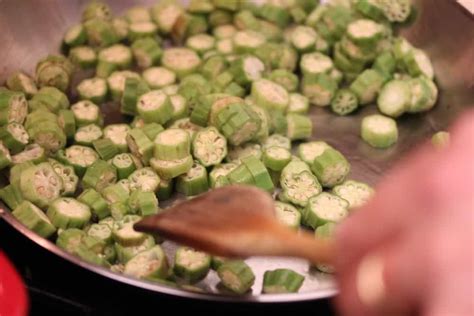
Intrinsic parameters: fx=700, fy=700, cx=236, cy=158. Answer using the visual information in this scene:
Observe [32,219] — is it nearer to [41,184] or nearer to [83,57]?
[41,184]

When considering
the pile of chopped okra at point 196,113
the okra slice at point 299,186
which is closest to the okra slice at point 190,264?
the pile of chopped okra at point 196,113

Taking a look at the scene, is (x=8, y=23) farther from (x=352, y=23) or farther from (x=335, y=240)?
(x=335, y=240)

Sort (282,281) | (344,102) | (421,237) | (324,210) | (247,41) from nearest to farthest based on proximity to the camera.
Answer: (421,237), (282,281), (324,210), (344,102), (247,41)

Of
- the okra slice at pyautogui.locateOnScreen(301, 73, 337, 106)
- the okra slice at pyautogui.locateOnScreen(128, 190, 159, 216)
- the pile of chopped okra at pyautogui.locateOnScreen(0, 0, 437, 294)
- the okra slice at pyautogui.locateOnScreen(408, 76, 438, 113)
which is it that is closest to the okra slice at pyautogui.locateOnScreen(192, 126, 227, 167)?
the pile of chopped okra at pyautogui.locateOnScreen(0, 0, 437, 294)

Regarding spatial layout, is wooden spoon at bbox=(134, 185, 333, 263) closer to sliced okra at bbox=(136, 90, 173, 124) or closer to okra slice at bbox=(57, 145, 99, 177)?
okra slice at bbox=(57, 145, 99, 177)

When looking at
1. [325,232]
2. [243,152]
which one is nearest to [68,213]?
[243,152]
